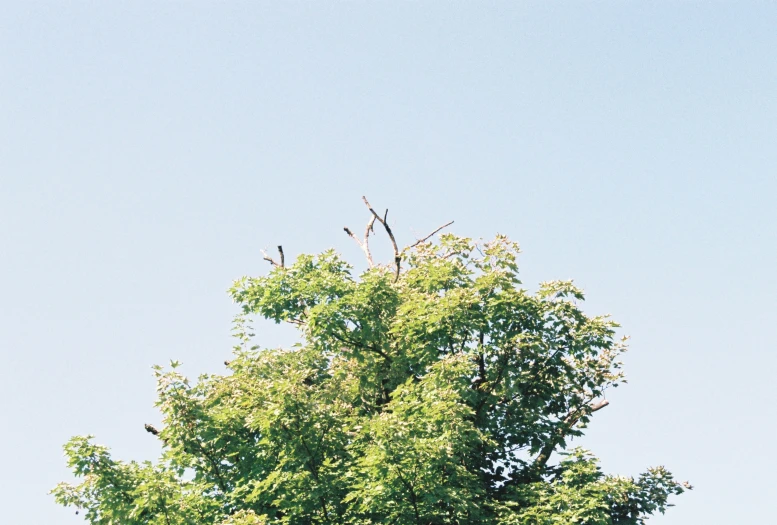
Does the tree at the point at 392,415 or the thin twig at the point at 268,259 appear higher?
the thin twig at the point at 268,259

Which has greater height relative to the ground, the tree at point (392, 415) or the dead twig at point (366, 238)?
the dead twig at point (366, 238)

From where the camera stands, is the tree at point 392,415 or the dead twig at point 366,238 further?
the dead twig at point 366,238

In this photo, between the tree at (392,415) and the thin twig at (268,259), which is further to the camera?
the thin twig at (268,259)

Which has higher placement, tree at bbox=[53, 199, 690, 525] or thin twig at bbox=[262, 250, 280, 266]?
thin twig at bbox=[262, 250, 280, 266]

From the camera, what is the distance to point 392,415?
1922cm

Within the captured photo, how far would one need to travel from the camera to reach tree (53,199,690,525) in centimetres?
2000

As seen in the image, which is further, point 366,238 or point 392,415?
point 366,238

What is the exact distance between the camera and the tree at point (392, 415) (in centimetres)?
2000

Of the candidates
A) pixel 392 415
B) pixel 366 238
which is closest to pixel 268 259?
pixel 366 238

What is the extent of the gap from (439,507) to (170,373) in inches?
321

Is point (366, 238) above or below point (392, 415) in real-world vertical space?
above

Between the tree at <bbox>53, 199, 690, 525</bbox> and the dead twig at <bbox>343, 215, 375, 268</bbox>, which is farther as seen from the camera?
the dead twig at <bbox>343, 215, 375, 268</bbox>

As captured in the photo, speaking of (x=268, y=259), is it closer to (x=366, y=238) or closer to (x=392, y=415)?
(x=366, y=238)

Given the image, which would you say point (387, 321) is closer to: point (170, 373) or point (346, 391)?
point (346, 391)
